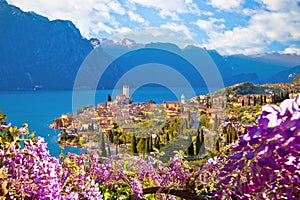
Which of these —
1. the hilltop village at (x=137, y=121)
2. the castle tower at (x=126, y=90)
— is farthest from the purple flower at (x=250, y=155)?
the castle tower at (x=126, y=90)

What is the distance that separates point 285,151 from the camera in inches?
15.3

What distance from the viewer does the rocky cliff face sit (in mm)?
45750

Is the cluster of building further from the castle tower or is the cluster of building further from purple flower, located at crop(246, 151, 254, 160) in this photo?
purple flower, located at crop(246, 151, 254, 160)

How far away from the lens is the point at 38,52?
5022 cm

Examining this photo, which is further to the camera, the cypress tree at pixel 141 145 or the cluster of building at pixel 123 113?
the cluster of building at pixel 123 113

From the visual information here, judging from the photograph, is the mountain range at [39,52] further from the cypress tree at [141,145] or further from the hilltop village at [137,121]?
the cypress tree at [141,145]

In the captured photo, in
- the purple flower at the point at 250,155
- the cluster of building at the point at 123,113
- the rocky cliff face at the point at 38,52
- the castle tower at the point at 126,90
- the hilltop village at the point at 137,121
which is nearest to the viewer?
the purple flower at the point at 250,155

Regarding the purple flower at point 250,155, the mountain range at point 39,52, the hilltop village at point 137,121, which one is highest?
the mountain range at point 39,52

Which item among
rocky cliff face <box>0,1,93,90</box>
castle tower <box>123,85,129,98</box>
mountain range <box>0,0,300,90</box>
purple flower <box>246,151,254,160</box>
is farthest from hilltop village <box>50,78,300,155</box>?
rocky cliff face <box>0,1,93,90</box>

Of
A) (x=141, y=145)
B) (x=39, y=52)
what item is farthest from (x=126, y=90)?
(x=39, y=52)

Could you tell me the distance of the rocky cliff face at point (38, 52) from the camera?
150ft

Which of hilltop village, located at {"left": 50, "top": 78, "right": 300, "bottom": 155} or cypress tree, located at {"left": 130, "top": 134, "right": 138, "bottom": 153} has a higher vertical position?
hilltop village, located at {"left": 50, "top": 78, "right": 300, "bottom": 155}

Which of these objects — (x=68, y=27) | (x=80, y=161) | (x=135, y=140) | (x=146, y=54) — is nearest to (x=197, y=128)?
(x=135, y=140)

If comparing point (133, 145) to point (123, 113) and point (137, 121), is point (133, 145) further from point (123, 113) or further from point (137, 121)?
point (123, 113)
